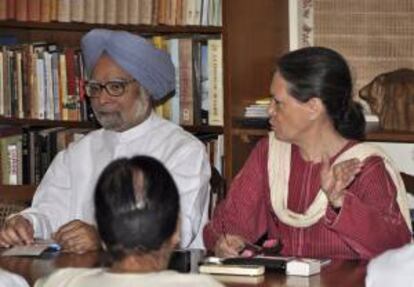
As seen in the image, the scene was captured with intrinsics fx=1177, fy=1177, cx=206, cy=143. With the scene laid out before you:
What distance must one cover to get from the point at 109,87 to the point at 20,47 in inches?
37.3

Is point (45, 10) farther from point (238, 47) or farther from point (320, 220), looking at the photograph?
point (320, 220)

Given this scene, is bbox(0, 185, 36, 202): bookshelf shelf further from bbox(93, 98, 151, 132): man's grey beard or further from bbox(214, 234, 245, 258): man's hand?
bbox(214, 234, 245, 258): man's hand

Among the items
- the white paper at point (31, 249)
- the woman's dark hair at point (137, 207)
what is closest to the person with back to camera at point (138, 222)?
the woman's dark hair at point (137, 207)

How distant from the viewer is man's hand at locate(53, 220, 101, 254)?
3508 mm

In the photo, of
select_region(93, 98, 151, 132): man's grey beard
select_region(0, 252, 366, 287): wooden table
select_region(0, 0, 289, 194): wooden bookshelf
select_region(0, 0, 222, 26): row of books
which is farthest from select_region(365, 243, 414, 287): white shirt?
select_region(0, 0, 222, 26): row of books

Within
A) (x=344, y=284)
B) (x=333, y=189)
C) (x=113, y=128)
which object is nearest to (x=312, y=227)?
(x=333, y=189)

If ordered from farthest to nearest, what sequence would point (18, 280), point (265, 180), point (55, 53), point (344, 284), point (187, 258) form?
point (55, 53), point (265, 180), point (187, 258), point (344, 284), point (18, 280)

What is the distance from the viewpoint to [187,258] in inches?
130

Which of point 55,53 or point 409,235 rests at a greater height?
point 55,53

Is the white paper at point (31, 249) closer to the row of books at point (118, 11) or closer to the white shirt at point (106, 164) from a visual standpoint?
the white shirt at point (106, 164)

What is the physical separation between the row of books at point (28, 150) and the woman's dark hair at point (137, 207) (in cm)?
260

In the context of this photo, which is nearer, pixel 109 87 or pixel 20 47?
pixel 109 87

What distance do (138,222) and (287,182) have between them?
1397 millimetres

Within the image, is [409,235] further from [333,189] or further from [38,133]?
[38,133]
